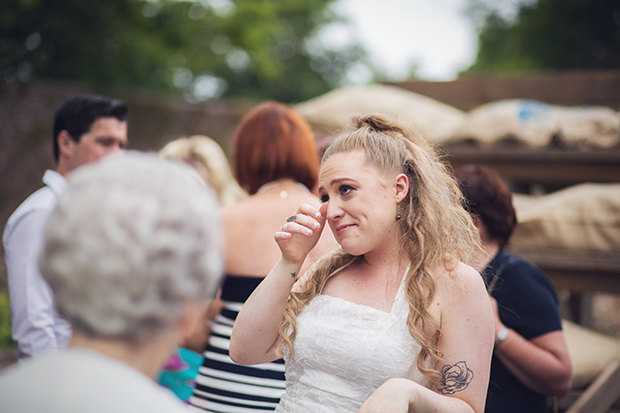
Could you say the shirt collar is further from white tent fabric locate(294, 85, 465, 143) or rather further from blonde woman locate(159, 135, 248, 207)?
white tent fabric locate(294, 85, 465, 143)

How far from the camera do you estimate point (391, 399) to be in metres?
1.31

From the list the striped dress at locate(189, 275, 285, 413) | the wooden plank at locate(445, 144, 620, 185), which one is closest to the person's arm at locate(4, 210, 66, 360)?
the striped dress at locate(189, 275, 285, 413)

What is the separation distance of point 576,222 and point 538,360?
1.53 metres

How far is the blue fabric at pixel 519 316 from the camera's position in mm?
2246

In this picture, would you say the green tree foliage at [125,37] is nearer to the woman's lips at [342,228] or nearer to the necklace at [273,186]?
the necklace at [273,186]

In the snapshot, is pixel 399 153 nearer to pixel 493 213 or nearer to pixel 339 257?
pixel 339 257

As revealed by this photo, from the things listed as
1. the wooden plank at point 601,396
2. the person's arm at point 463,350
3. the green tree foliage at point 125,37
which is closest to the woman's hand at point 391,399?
the person's arm at point 463,350

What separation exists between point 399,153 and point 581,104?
4064mm

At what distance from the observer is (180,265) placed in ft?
2.88

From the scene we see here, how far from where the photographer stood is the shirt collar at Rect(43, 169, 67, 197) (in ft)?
8.21

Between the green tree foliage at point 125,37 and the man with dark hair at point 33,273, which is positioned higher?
the green tree foliage at point 125,37

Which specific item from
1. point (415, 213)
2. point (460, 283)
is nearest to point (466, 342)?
point (460, 283)

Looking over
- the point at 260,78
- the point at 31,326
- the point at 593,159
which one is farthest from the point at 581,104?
the point at 260,78

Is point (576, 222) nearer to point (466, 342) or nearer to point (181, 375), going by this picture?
point (466, 342)
